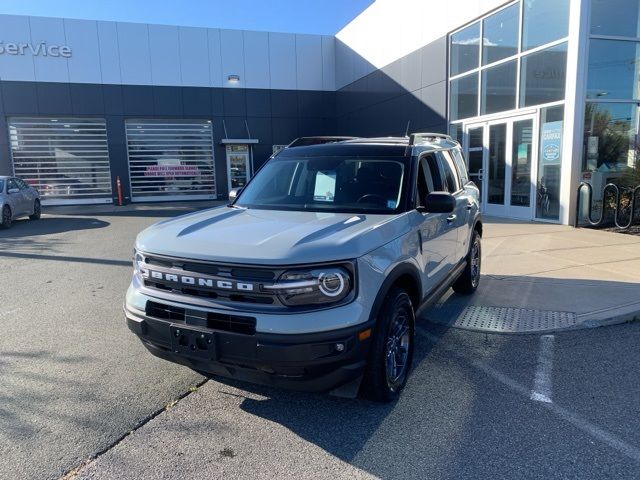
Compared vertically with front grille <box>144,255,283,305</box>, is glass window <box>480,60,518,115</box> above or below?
above

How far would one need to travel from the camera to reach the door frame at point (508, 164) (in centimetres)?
1238

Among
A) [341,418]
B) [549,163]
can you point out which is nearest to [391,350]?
[341,418]

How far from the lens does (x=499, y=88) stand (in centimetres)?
1362

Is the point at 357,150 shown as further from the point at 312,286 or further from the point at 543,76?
the point at 543,76

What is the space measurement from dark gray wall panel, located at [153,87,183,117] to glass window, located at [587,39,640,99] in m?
16.9

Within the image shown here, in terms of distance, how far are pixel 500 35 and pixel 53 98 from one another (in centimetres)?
1805

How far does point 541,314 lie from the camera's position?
211 inches

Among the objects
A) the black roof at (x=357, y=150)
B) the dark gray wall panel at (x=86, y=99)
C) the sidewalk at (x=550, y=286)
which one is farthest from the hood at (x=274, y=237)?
the dark gray wall panel at (x=86, y=99)

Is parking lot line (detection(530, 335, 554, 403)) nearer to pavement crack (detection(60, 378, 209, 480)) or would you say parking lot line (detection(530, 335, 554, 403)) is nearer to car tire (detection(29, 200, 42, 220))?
pavement crack (detection(60, 378, 209, 480))

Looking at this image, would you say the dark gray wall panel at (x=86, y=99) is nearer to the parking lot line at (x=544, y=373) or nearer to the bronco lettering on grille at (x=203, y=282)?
the bronco lettering on grille at (x=203, y=282)

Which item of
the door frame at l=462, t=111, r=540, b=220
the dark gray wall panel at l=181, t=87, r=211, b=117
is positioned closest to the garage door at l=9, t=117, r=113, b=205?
the dark gray wall panel at l=181, t=87, r=211, b=117

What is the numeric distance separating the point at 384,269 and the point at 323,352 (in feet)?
2.43

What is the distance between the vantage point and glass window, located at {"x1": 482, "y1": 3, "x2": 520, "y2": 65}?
1288 cm

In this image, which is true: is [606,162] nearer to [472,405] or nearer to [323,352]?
[472,405]
